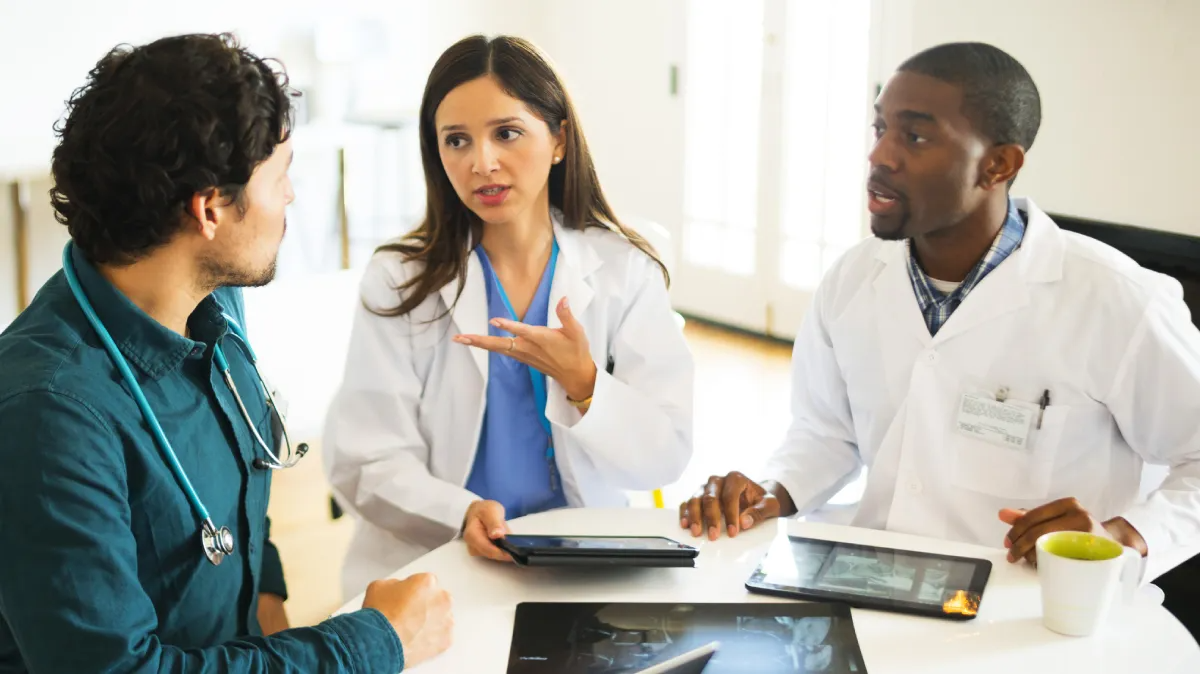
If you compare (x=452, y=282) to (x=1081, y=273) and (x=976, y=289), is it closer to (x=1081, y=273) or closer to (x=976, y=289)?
(x=976, y=289)

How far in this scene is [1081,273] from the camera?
1787 mm

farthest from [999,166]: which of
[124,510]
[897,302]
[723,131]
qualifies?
[723,131]

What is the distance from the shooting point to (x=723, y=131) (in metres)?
5.58

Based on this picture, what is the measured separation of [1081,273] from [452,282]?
38.9 inches

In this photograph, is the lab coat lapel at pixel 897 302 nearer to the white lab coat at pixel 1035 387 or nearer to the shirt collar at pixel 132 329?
the white lab coat at pixel 1035 387

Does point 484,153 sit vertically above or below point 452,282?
above

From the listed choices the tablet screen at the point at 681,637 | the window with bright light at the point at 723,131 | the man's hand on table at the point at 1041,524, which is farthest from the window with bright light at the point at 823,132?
the tablet screen at the point at 681,637

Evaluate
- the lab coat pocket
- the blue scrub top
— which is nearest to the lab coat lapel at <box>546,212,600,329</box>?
the blue scrub top

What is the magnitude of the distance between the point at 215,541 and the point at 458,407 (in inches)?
27.4

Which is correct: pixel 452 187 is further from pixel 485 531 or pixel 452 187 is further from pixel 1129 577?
pixel 1129 577

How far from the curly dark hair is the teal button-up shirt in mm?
71

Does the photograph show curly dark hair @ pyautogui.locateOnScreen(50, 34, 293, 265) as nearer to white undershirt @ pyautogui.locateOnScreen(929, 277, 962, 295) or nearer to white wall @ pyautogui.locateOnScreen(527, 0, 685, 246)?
white undershirt @ pyautogui.locateOnScreen(929, 277, 962, 295)

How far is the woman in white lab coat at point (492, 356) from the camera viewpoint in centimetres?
197

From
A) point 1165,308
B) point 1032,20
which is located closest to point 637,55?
point 1032,20
